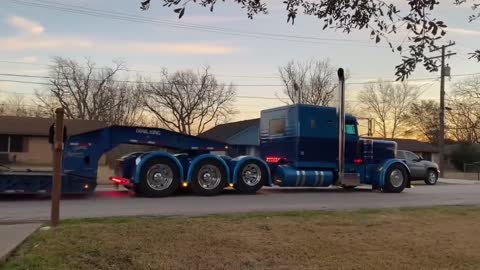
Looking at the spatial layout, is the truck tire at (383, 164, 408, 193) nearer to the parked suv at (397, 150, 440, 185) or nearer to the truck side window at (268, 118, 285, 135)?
the truck side window at (268, 118, 285, 135)

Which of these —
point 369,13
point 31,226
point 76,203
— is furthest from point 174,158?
point 369,13

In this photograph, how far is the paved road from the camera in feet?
39.7

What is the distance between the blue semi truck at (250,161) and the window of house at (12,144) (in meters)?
28.9

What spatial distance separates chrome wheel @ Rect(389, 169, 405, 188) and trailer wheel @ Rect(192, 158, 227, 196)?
6279 millimetres

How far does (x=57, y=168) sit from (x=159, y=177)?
269 inches

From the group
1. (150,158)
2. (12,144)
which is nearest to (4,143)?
(12,144)

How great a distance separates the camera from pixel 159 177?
636 inches

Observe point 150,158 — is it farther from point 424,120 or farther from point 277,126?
point 424,120

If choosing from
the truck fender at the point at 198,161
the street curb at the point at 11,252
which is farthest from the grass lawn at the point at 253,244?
the truck fender at the point at 198,161

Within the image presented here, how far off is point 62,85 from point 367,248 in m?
59.4

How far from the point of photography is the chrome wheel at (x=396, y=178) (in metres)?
19.8

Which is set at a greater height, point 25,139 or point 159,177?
point 25,139

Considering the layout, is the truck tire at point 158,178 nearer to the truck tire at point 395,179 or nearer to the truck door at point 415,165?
the truck tire at point 395,179

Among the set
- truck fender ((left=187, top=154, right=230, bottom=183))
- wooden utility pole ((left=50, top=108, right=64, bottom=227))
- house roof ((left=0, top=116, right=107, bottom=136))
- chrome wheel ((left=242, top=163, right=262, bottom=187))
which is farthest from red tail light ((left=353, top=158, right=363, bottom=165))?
house roof ((left=0, top=116, right=107, bottom=136))
